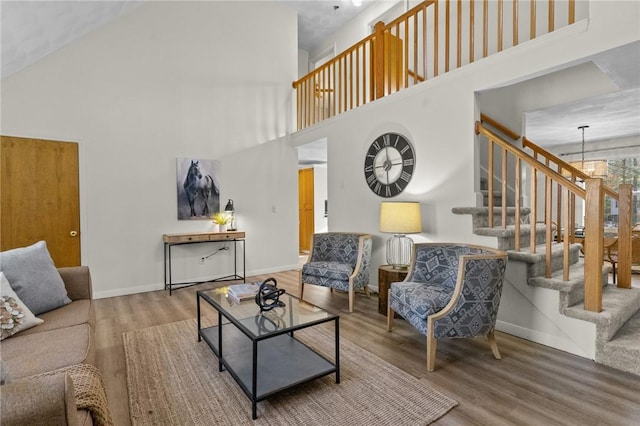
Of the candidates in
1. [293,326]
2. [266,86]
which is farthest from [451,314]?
[266,86]

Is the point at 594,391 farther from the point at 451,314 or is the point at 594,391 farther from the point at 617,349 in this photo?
the point at 451,314

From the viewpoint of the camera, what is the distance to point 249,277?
5.36 meters

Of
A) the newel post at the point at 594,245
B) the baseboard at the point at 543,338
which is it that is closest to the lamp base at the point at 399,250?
the baseboard at the point at 543,338

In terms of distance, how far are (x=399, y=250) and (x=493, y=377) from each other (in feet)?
6.07

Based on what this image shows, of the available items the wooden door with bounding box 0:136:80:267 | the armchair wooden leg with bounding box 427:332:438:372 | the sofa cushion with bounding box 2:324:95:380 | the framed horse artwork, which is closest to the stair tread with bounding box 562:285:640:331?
the armchair wooden leg with bounding box 427:332:438:372

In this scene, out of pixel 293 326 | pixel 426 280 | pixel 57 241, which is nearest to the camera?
pixel 293 326

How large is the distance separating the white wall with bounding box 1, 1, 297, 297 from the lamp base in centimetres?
239

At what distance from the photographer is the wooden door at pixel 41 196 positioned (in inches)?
146

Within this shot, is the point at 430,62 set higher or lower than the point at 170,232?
higher

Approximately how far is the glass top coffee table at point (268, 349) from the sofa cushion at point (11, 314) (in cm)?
106

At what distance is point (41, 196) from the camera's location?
12.7 feet

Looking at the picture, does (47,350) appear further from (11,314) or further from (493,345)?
(493,345)

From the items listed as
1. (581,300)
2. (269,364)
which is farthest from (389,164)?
(269,364)

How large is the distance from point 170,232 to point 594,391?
15.6 ft
